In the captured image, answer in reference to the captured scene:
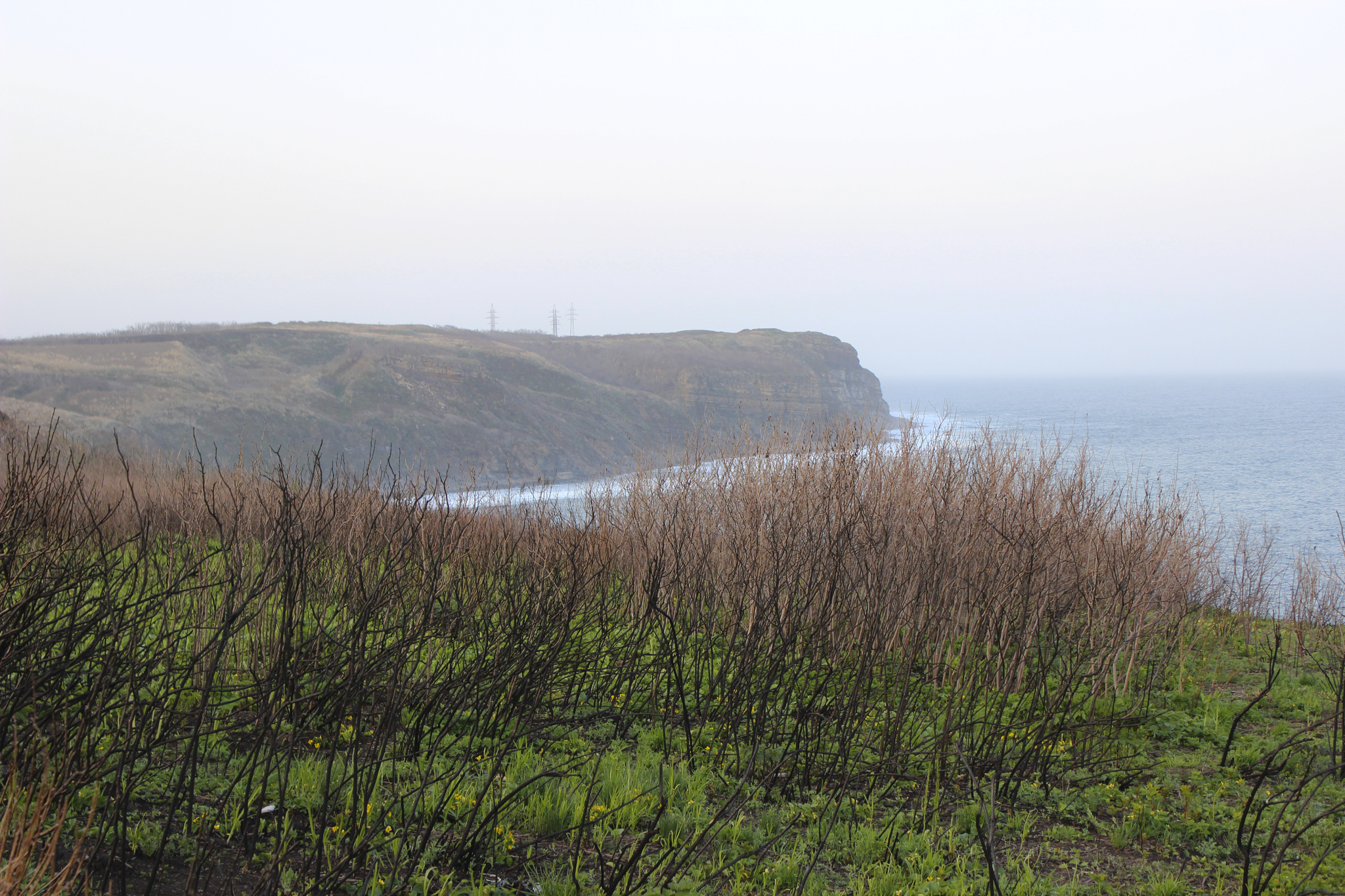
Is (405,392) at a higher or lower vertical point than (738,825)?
higher

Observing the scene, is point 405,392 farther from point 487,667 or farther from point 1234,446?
point 1234,446

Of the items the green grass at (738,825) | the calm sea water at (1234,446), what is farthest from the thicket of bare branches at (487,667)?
the calm sea water at (1234,446)

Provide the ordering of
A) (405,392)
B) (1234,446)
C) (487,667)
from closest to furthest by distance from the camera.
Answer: (487,667), (1234,446), (405,392)

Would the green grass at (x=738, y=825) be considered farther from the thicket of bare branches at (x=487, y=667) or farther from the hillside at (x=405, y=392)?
the hillside at (x=405, y=392)

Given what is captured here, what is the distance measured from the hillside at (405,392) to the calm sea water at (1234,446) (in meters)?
23.7

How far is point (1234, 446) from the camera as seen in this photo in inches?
3132

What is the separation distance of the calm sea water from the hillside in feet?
77.9

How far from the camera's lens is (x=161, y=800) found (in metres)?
4.48

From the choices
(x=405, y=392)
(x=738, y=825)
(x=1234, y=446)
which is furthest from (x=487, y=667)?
(x=1234, y=446)

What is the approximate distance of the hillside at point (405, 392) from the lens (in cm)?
6412

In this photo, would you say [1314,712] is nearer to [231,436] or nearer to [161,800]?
[161,800]

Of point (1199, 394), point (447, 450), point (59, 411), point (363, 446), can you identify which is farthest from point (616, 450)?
point (1199, 394)

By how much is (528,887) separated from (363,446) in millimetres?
75298

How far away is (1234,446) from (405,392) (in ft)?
274
